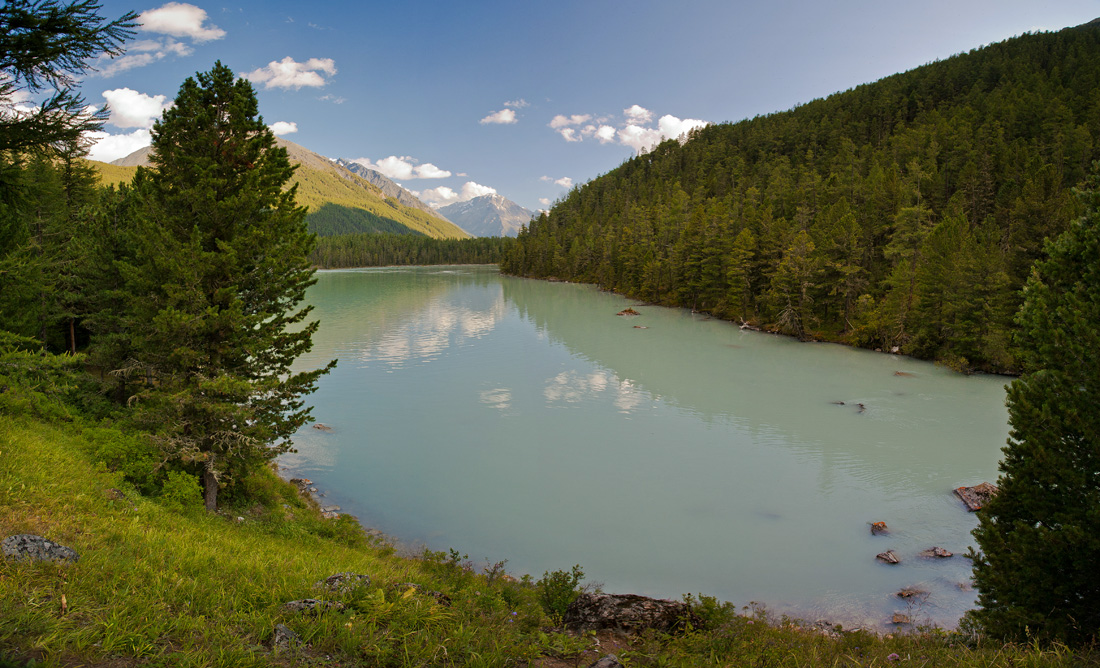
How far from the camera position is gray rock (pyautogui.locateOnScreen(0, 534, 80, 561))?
533 centimetres

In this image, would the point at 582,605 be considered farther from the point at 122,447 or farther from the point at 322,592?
the point at 122,447

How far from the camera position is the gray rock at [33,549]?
5.33 meters

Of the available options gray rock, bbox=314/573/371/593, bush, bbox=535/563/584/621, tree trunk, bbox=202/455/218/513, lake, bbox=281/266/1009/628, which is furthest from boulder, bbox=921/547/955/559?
tree trunk, bbox=202/455/218/513

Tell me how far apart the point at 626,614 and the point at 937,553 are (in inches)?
437

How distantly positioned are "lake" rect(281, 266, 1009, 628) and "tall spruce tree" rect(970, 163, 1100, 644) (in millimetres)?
4156

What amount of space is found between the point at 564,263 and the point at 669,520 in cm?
12494

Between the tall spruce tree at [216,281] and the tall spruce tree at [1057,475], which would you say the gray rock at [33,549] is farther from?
the tall spruce tree at [1057,475]

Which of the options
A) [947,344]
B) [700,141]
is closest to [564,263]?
[700,141]

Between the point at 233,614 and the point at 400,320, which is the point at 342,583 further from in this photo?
the point at 400,320

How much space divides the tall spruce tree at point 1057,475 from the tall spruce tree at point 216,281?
51.0ft

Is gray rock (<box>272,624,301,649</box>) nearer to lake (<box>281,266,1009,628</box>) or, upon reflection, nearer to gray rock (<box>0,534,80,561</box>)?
gray rock (<box>0,534,80,561</box>)

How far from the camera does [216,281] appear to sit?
42.2 feet

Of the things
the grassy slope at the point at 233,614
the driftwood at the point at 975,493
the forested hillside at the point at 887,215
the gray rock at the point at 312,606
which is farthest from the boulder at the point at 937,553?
the gray rock at the point at 312,606

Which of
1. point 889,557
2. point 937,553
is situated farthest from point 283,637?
point 937,553
